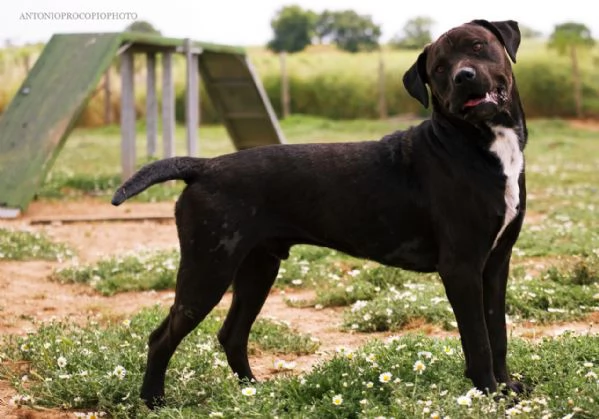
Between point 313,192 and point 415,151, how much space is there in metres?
0.56

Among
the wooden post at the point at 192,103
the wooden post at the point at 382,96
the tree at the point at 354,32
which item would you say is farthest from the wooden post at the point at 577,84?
the wooden post at the point at 192,103

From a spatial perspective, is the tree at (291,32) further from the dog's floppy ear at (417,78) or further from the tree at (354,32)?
the dog's floppy ear at (417,78)

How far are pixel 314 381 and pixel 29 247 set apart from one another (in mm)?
5854

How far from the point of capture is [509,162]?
15.0 feet

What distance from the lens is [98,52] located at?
13.3m

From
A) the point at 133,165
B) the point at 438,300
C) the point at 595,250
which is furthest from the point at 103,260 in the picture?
the point at 133,165

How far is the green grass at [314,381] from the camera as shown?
14.3 ft

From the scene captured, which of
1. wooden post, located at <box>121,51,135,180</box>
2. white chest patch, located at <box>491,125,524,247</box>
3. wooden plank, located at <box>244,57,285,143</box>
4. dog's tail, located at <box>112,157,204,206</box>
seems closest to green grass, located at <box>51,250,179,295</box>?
dog's tail, located at <box>112,157,204,206</box>

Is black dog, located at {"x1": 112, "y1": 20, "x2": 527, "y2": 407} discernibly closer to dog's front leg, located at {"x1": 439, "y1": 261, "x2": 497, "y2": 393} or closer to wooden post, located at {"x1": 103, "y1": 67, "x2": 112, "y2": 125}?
dog's front leg, located at {"x1": 439, "y1": 261, "x2": 497, "y2": 393}

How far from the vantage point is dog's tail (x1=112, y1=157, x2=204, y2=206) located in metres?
4.83

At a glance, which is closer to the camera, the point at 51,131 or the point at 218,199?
the point at 218,199

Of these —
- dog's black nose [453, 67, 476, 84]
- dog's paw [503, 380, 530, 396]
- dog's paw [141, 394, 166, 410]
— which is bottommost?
dog's paw [141, 394, 166, 410]

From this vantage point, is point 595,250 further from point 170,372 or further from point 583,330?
point 170,372

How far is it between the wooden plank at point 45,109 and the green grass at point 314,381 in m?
6.55
